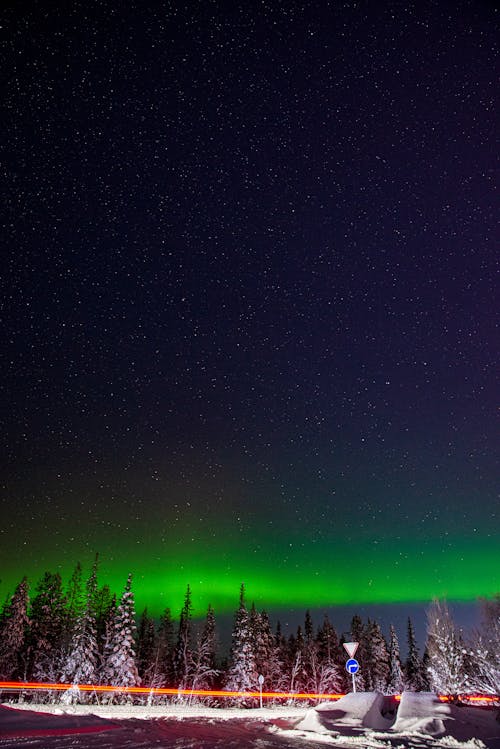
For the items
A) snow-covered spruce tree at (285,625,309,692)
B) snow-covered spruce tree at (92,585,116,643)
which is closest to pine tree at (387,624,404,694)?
snow-covered spruce tree at (285,625,309,692)

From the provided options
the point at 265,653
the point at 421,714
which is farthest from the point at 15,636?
the point at 421,714

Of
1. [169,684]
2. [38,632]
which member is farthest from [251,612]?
[38,632]

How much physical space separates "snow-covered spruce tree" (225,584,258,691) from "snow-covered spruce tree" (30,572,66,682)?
52.0ft

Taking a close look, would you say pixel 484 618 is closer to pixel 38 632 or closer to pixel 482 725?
pixel 482 725

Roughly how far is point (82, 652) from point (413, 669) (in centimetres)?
5146

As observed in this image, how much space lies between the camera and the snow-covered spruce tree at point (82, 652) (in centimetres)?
4359

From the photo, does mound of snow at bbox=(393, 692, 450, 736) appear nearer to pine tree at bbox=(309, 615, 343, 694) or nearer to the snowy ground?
the snowy ground

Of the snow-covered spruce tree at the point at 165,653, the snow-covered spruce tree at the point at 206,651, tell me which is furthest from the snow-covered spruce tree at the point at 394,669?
the snow-covered spruce tree at the point at 165,653

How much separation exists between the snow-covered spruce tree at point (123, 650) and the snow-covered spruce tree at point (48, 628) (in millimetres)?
6320

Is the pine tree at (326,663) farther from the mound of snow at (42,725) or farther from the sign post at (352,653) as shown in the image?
the mound of snow at (42,725)

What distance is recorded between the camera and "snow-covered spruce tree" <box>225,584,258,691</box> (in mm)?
49750

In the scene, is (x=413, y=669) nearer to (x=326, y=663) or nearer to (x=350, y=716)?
(x=326, y=663)

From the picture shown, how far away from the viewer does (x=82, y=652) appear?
1764 inches

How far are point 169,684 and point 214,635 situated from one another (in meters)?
7.49
